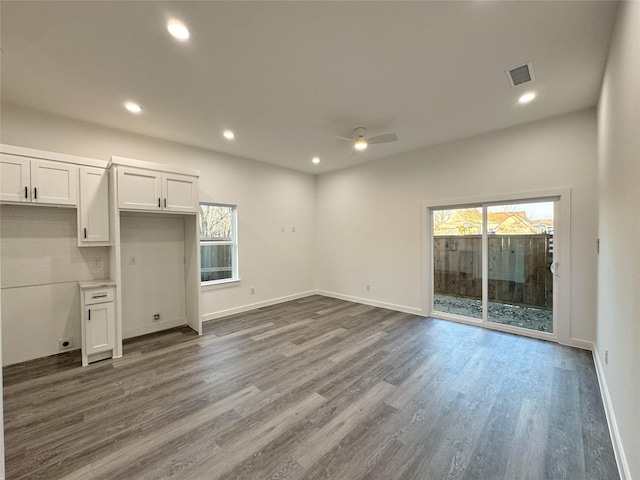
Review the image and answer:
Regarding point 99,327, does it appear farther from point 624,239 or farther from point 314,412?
point 624,239

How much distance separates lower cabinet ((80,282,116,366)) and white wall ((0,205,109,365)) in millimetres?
553

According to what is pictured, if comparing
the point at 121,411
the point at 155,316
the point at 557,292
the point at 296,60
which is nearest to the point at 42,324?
the point at 155,316

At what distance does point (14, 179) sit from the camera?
2.88m

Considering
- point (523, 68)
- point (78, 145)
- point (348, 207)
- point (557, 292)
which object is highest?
point (523, 68)

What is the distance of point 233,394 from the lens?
251 cm

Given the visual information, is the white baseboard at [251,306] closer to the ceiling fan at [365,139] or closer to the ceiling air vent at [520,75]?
the ceiling fan at [365,139]

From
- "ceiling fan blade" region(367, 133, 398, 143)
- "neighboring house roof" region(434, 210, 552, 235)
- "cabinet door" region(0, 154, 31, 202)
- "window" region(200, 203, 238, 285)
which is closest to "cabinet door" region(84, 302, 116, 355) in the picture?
"cabinet door" region(0, 154, 31, 202)

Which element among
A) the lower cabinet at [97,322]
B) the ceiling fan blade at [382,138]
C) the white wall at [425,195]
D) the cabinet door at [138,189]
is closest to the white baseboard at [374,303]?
the white wall at [425,195]

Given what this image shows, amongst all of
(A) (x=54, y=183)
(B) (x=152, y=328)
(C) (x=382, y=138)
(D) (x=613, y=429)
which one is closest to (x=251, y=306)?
(B) (x=152, y=328)

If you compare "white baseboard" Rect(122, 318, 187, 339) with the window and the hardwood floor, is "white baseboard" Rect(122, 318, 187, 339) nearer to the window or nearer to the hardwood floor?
the hardwood floor

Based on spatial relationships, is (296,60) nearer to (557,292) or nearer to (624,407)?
(624,407)

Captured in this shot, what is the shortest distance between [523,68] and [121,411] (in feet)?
15.8

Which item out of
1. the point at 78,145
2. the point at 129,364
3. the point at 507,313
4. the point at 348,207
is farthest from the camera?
the point at 348,207

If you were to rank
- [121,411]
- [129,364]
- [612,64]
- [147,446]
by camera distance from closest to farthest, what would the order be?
[147,446] → [612,64] → [121,411] → [129,364]
